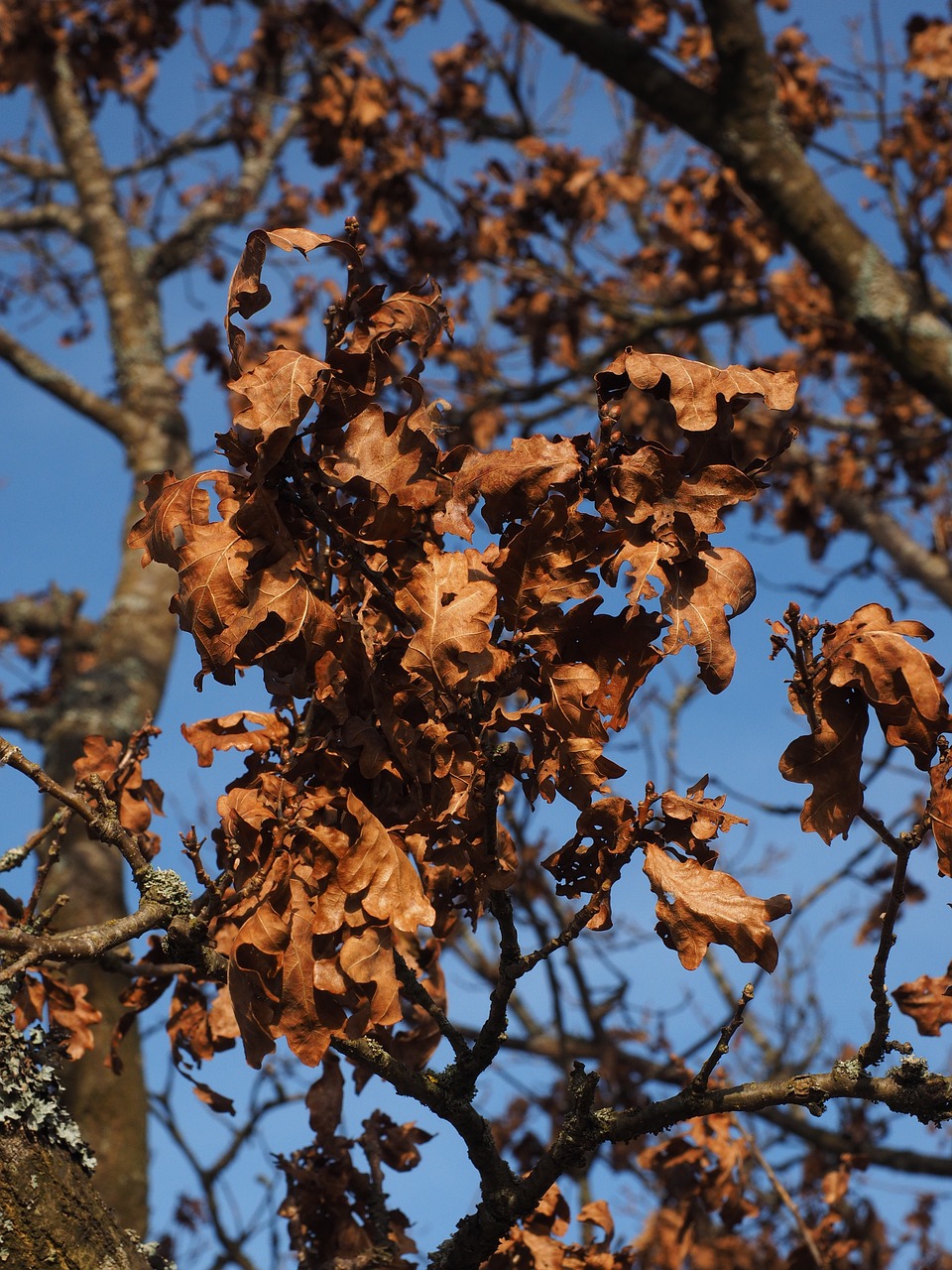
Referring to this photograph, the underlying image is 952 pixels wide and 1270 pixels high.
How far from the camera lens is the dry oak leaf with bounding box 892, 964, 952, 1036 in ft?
5.40

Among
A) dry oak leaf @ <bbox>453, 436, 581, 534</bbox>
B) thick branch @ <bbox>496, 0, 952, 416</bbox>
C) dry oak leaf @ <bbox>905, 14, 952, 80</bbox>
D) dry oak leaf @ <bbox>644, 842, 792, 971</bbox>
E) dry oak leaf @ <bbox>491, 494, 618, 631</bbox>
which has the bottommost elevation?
dry oak leaf @ <bbox>644, 842, 792, 971</bbox>

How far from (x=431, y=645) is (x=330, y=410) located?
0.33m

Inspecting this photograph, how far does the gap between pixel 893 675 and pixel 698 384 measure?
399 mm

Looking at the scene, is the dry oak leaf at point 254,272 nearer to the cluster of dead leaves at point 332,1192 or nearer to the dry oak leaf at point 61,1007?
the dry oak leaf at point 61,1007

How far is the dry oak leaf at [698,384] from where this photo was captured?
4.20 ft

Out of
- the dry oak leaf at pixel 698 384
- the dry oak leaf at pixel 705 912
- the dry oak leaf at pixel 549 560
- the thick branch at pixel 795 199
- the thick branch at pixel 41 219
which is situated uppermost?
the thick branch at pixel 41 219

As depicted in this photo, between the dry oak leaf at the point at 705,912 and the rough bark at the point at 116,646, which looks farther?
the rough bark at the point at 116,646

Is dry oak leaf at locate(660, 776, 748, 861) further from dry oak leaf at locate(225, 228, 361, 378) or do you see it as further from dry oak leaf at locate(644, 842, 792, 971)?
A: dry oak leaf at locate(225, 228, 361, 378)

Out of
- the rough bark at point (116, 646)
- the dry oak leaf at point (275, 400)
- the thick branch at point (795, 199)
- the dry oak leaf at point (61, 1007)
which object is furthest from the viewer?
the thick branch at point (795, 199)

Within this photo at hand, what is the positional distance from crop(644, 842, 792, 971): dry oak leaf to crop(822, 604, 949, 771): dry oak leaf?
0.24 metres

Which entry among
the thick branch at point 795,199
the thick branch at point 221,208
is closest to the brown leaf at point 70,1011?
the thick branch at point 795,199

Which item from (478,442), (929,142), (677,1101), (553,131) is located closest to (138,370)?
(478,442)

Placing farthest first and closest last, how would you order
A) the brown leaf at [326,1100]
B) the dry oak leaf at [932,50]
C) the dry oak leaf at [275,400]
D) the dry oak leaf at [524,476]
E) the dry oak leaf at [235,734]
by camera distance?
the dry oak leaf at [932,50] < the brown leaf at [326,1100] < the dry oak leaf at [235,734] < the dry oak leaf at [524,476] < the dry oak leaf at [275,400]

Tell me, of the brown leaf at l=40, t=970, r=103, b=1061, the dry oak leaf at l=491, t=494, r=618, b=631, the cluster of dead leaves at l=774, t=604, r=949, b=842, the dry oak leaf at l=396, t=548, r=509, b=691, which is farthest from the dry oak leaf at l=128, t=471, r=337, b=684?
the brown leaf at l=40, t=970, r=103, b=1061
